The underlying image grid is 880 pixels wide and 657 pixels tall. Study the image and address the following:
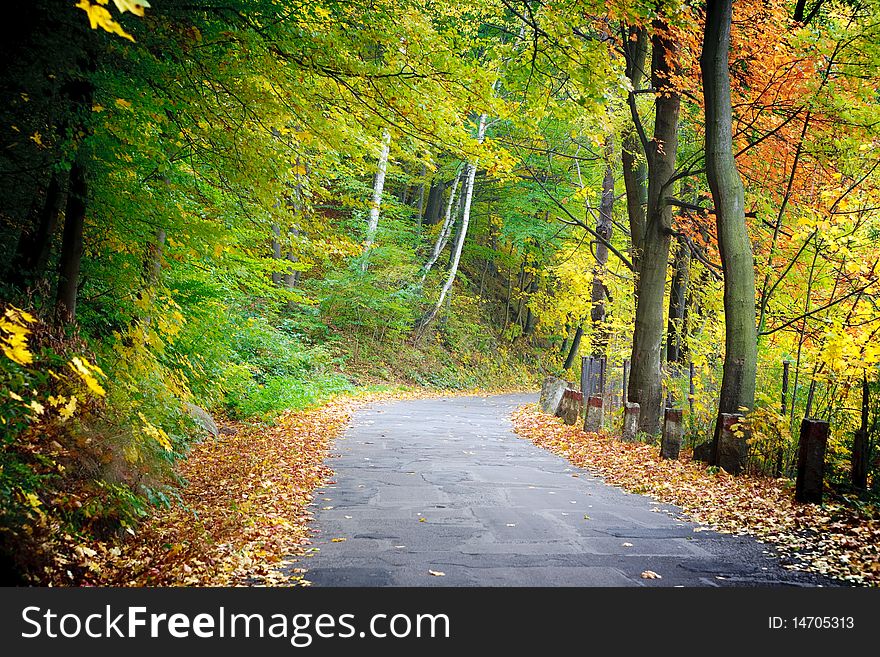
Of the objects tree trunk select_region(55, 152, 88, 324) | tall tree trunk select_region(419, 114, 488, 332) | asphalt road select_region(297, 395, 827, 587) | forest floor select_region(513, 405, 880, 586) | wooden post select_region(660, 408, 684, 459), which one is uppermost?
tall tree trunk select_region(419, 114, 488, 332)

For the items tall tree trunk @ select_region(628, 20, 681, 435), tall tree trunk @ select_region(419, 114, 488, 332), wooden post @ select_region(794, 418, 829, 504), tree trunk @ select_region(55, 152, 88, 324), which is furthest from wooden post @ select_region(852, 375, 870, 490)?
tall tree trunk @ select_region(419, 114, 488, 332)

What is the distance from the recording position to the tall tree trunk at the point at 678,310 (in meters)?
14.2

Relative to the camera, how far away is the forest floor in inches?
198

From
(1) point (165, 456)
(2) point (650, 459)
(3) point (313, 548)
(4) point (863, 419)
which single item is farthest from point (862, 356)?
(1) point (165, 456)

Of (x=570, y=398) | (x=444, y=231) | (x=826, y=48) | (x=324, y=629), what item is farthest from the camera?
(x=444, y=231)

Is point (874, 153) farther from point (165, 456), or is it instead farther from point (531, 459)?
point (165, 456)

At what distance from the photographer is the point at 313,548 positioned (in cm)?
511

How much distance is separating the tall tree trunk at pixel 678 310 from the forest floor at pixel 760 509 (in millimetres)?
4719

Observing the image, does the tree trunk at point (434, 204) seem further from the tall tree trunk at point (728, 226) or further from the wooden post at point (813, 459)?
the wooden post at point (813, 459)

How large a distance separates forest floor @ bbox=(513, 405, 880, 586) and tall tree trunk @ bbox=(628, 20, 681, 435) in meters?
1.15

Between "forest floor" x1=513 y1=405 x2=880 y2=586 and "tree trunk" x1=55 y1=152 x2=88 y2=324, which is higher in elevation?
"tree trunk" x1=55 y1=152 x2=88 y2=324

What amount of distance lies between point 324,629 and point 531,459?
689cm

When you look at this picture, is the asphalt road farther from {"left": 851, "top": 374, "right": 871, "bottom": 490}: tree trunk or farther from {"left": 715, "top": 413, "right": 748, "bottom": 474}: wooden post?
{"left": 851, "top": 374, "right": 871, "bottom": 490}: tree trunk

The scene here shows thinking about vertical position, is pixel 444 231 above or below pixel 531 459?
above
